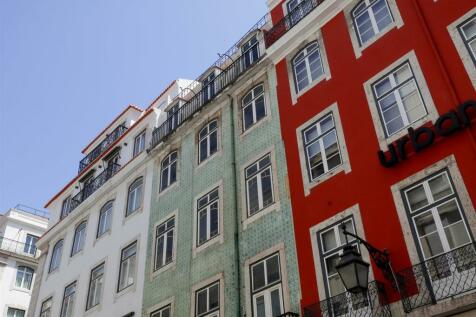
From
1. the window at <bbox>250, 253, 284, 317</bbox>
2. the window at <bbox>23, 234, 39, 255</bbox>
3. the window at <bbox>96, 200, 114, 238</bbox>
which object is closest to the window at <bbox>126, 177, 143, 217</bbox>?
the window at <bbox>96, 200, 114, 238</bbox>

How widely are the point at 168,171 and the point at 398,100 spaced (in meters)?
8.82

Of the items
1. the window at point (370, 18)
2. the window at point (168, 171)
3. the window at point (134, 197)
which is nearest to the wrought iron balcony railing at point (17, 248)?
the window at point (134, 197)

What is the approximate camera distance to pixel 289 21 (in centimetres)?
1582

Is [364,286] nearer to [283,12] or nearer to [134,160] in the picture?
[283,12]

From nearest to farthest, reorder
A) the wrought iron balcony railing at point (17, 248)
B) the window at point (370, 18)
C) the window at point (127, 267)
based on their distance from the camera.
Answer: the window at point (370, 18) < the window at point (127, 267) < the wrought iron balcony railing at point (17, 248)

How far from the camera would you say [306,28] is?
586 inches

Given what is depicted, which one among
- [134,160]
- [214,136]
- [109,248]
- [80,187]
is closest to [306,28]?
[214,136]

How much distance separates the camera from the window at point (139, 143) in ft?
67.7

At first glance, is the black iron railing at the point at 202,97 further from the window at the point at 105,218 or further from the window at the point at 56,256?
the window at the point at 56,256

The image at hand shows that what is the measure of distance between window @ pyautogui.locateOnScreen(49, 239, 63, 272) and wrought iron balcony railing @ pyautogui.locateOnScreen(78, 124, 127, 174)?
340 centimetres

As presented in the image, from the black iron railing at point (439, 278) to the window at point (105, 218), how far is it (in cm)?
1290

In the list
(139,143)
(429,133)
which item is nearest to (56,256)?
(139,143)

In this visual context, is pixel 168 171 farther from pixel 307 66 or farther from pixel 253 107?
pixel 307 66

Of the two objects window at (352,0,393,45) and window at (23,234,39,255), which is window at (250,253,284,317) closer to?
window at (352,0,393,45)
